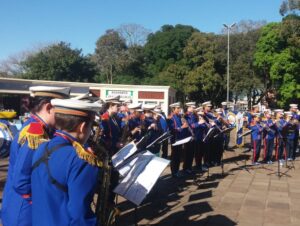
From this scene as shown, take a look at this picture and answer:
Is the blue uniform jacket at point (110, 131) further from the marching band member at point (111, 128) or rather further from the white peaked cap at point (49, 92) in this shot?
the white peaked cap at point (49, 92)

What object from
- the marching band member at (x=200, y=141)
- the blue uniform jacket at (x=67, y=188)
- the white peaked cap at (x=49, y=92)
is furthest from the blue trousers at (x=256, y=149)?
the blue uniform jacket at (x=67, y=188)

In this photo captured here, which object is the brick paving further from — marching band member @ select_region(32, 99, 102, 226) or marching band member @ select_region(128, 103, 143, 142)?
marching band member @ select_region(32, 99, 102, 226)

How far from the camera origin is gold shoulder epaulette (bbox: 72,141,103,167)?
2600 millimetres

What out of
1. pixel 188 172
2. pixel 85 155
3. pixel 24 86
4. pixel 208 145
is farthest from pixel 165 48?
pixel 85 155

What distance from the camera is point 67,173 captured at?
2.53 metres

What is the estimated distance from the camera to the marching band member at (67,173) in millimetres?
2502

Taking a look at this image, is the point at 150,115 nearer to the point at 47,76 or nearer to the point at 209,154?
the point at 209,154

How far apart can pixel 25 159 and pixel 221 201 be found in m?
5.71

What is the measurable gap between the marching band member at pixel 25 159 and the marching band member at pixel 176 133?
7.37m

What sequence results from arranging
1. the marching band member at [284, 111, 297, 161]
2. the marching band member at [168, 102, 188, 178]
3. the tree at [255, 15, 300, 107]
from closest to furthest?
1. the marching band member at [168, 102, 188, 178]
2. the marching band member at [284, 111, 297, 161]
3. the tree at [255, 15, 300, 107]

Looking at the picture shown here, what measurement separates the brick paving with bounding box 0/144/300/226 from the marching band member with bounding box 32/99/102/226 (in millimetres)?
3144

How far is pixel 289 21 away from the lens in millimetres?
34031

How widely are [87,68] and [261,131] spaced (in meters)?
36.6

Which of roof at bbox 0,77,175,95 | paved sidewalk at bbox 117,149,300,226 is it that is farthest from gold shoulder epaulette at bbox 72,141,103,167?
roof at bbox 0,77,175,95
